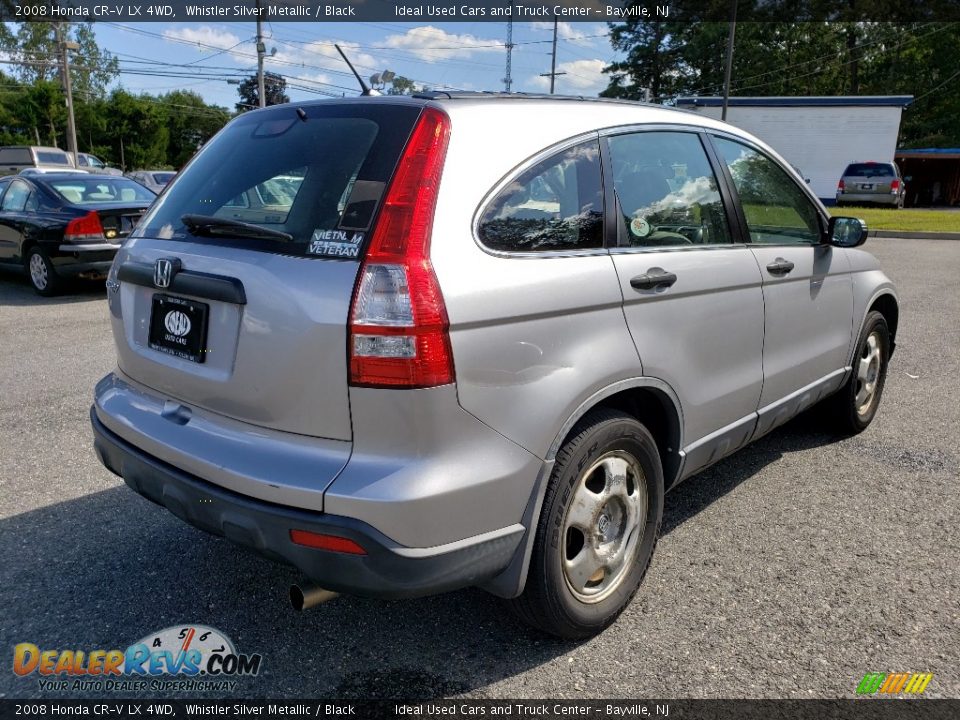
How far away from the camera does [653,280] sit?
269 cm

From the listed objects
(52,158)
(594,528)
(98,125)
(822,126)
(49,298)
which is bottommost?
(49,298)

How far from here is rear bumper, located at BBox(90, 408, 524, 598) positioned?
2027 millimetres

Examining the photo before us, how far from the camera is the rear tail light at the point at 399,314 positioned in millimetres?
2016

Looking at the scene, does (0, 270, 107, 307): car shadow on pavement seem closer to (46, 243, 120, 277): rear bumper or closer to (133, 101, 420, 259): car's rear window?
(46, 243, 120, 277): rear bumper

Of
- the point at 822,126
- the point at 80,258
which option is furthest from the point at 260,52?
the point at 822,126

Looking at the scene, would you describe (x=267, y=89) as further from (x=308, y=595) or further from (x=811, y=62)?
(x=308, y=595)

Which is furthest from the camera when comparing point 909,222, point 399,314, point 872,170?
point 872,170

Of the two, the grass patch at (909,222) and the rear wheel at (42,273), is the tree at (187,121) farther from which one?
the rear wheel at (42,273)

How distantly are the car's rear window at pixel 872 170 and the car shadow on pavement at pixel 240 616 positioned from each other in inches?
1141

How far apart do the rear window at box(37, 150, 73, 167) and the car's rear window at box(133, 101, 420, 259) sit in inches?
1365

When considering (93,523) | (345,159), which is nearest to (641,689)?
(345,159)

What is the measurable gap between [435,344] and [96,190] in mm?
9784

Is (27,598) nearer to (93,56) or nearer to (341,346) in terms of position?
(341,346)

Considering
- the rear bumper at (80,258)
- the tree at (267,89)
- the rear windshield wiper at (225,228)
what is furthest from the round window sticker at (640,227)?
the tree at (267,89)
